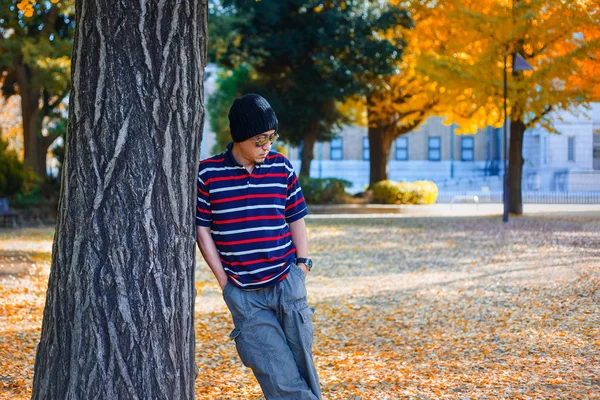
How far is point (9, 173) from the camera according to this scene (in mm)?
21750

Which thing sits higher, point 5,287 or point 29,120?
point 29,120

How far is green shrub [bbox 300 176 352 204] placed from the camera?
27.7 metres

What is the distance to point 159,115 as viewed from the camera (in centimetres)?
382

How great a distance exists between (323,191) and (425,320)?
19.5 metres

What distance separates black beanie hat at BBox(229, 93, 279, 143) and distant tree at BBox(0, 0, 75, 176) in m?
18.9

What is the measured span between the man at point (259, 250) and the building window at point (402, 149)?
48811 millimetres

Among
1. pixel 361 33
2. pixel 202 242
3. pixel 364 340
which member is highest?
pixel 361 33

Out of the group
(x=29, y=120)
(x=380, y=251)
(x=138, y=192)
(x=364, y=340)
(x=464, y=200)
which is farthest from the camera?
(x=464, y=200)

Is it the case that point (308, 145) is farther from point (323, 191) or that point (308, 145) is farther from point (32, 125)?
point (32, 125)

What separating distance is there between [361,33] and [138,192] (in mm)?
23233

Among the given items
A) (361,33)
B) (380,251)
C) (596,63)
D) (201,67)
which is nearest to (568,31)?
(596,63)

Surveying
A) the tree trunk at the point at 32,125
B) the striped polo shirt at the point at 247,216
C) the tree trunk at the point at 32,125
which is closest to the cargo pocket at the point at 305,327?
the striped polo shirt at the point at 247,216

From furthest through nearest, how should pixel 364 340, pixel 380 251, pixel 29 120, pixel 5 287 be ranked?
pixel 29 120 → pixel 380 251 → pixel 5 287 → pixel 364 340

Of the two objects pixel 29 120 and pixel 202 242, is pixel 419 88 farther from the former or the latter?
pixel 202 242
